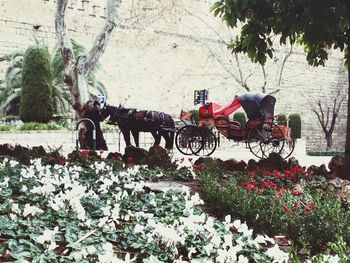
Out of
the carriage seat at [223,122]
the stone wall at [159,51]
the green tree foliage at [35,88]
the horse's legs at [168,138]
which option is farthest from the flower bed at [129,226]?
the stone wall at [159,51]

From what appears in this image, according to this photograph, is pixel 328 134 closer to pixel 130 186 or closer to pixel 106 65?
pixel 106 65

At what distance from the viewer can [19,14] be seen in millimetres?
18266

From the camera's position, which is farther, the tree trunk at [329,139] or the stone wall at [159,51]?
the tree trunk at [329,139]

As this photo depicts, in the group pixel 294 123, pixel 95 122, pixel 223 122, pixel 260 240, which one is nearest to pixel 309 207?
pixel 260 240

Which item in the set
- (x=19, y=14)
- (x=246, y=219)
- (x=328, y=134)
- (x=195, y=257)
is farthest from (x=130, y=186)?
(x=328, y=134)

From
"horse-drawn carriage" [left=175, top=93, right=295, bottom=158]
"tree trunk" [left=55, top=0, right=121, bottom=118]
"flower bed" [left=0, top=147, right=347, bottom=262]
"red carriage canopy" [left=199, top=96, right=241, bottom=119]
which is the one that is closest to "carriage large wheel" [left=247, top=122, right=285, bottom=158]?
"horse-drawn carriage" [left=175, top=93, right=295, bottom=158]

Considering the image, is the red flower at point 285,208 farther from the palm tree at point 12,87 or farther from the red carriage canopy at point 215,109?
the palm tree at point 12,87

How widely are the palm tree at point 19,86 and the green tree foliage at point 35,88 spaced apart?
0.48m

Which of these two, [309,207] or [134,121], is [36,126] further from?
[309,207]

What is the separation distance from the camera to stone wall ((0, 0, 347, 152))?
736 inches

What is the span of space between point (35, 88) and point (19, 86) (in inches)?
63.7

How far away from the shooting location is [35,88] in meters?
15.7

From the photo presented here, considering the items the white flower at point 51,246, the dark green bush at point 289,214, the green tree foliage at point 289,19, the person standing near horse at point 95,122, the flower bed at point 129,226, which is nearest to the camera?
the white flower at point 51,246

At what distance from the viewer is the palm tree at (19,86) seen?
55.0 ft
